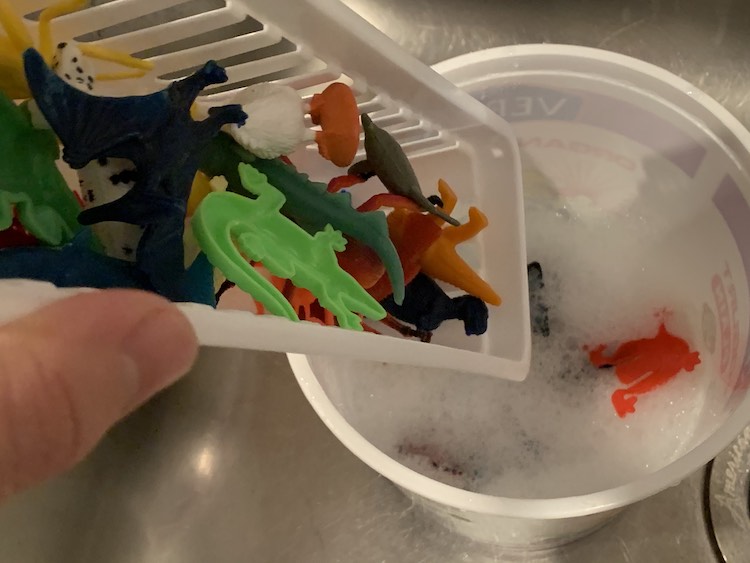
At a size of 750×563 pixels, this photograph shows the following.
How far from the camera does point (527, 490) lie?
573 mm

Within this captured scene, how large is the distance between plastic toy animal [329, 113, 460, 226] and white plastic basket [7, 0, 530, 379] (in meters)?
0.03

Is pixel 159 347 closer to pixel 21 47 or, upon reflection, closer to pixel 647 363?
pixel 21 47

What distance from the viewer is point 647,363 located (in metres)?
0.60

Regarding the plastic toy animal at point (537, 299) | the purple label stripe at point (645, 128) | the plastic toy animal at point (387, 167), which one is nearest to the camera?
the plastic toy animal at point (387, 167)

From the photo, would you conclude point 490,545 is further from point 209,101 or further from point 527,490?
point 209,101

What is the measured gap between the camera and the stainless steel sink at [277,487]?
1.89ft

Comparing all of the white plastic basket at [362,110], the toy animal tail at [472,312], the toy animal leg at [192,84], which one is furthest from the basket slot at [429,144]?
the toy animal leg at [192,84]

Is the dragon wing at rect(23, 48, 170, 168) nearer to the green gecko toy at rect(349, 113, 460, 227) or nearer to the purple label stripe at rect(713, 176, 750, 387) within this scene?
the green gecko toy at rect(349, 113, 460, 227)

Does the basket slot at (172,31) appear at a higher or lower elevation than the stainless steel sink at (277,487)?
higher

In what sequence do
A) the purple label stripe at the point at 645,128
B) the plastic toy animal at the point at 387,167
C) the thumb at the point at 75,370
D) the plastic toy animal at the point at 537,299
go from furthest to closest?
the plastic toy animal at the point at 537,299, the purple label stripe at the point at 645,128, the plastic toy animal at the point at 387,167, the thumb at the point at 75,370

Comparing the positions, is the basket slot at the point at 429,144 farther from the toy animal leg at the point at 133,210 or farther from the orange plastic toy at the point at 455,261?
the toy animal leg at the point at 133,210

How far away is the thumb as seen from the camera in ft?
0.66

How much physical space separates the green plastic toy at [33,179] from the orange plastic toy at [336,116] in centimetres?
14

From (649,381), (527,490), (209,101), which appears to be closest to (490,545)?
(527,490)
